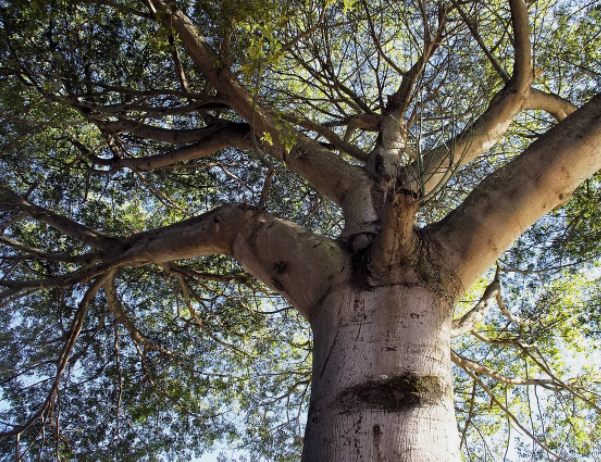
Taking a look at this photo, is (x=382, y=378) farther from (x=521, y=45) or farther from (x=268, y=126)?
(x=521, y=45)

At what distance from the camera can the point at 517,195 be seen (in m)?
2.30

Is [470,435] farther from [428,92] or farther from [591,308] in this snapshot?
[428,92]

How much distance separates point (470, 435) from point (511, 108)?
354cm

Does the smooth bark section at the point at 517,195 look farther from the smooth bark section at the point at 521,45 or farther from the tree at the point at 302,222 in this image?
the smooth bark section at the point at 521,45

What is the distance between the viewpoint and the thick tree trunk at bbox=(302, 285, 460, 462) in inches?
62.4

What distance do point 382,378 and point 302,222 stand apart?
3359 millimetres

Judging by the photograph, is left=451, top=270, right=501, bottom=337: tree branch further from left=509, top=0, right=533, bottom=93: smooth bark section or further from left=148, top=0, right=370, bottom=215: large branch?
left=509, top=0, right=533, bottom=93: smooth bark section

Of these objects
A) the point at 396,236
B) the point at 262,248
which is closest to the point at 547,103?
the point at 396,236

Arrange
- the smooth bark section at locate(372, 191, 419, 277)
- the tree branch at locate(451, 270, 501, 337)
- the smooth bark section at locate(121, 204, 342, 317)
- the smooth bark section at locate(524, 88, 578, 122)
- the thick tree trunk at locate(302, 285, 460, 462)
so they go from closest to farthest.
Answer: the thick tree trunk at locate(302, 285, 460, 462) < the smooth bark section at locate(372, 191, 419, 277) < the smooth bark section at locate(121, 204, 342, 317) < the tree branch at locate(451, 270, 501, 337) < the smooth bark section at locate(524, 88, 578, 122)

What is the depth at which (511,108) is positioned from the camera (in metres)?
3.38

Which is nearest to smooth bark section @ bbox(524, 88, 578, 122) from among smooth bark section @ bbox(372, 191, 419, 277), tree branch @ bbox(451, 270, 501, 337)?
tree branch @ bbox(451, 270, 501, 337)

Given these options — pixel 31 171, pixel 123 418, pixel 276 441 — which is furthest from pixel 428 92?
pixel 123 418

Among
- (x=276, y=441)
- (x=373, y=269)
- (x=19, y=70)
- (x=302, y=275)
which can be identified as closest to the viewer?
(x=373, y=269)

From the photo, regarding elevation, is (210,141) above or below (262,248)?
above
